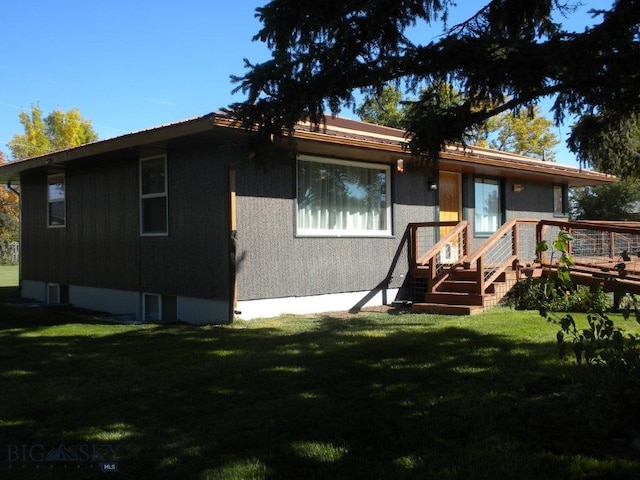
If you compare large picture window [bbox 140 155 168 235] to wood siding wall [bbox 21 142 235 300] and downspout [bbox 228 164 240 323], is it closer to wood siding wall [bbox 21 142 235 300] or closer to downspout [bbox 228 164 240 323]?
wood siding wall [bbox 21 142 235 300]

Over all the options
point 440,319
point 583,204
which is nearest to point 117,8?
point 440,319

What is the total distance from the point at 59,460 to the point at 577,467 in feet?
10.0

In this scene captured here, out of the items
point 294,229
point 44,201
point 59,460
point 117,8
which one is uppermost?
point 117,8

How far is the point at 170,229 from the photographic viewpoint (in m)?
9.84

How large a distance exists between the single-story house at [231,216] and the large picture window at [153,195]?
0.09ft

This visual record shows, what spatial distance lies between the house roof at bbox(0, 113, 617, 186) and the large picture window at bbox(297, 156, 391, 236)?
→ 289 mm

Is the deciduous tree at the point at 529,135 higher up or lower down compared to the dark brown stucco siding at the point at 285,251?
higher up

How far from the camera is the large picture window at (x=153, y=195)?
10086 millimetres

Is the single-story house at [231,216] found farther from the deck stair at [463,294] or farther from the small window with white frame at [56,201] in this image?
the deck stair at [463,294]

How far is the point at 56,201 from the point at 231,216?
21.3ft

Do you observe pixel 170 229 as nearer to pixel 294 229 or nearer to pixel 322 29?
pixel 294 229

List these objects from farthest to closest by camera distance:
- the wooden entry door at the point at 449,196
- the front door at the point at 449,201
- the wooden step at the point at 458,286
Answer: the wooden entry door at the point at 449,196, the front door at the point at 449,201, the wooden step at the point at 458,286

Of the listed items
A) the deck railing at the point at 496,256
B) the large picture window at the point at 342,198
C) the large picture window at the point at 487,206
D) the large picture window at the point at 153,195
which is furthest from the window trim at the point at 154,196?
the large picture window at the point at 487,206

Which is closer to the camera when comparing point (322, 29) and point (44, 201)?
point (322, 29)
